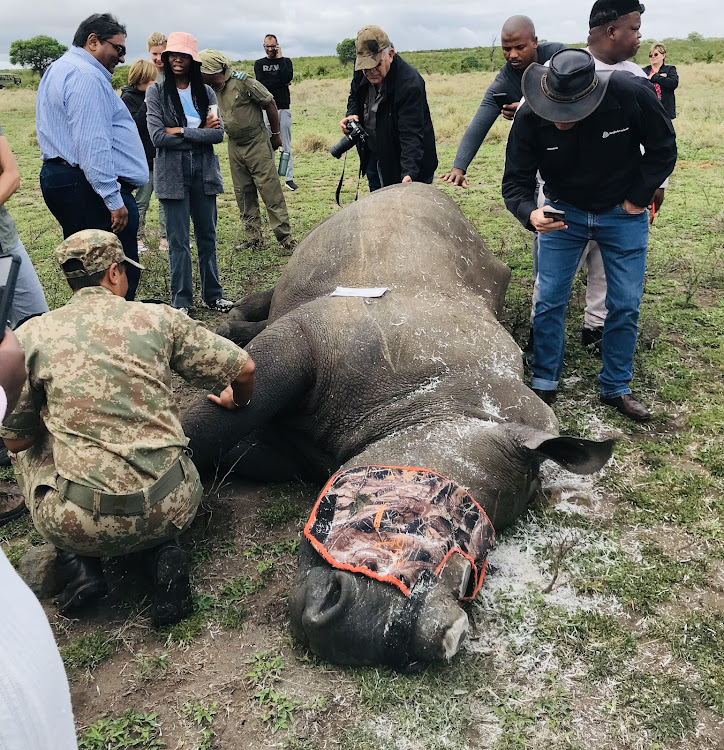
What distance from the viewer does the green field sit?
8.87 ft

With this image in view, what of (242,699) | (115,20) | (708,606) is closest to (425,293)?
(708,606)

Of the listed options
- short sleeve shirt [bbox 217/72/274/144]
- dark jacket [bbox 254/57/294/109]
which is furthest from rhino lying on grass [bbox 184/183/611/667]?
dark jacket [bbox 254/57/294/109]

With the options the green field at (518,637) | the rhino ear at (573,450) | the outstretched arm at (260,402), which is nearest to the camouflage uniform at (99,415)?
the green field at (518,637)

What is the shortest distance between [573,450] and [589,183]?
7.30 ft

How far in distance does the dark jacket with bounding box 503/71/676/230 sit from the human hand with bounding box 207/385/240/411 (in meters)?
2.47

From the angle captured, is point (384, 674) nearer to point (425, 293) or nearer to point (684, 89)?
point (425, 293)

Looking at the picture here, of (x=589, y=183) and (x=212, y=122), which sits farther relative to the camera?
(x=212, y=122)

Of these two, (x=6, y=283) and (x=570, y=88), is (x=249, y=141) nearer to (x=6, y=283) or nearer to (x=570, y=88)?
(x=570, y=88)

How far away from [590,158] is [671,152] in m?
0.53

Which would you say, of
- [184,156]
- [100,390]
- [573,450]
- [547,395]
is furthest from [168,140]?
[573,450]

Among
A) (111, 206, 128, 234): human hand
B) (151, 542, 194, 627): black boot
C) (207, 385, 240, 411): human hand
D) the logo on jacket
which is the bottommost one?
(151, 542, 194, 627): black boot

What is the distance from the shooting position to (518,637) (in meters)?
3.14

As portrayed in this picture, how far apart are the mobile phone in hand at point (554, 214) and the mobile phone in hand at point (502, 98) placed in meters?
1.83

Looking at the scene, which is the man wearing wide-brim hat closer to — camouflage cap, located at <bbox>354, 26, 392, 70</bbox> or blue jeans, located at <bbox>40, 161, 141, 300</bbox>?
camouflage cap, located at <bbox>354, 26, 392, 70</bbox>
